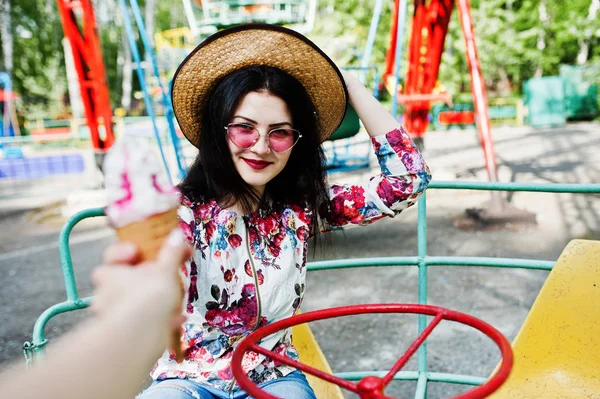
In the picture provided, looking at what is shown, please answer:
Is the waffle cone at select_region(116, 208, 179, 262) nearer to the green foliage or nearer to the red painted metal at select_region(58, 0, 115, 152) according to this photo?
the red painted metal at select_region(58, 0, 115, 152)

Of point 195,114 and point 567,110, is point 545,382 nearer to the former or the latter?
point 195,114

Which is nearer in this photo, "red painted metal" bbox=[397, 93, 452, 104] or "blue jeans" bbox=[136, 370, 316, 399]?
"blue jeans" bbox=[136, 370, 316, 399]

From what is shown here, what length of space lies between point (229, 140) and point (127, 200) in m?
0.69

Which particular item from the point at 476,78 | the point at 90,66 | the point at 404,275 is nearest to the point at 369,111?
the point at 404,275

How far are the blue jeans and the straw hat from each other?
70 centimetres

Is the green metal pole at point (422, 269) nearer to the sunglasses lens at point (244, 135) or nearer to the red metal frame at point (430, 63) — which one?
the sunglasses lens at point (244, 135)

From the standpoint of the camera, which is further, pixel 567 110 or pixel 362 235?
pixel 567 110

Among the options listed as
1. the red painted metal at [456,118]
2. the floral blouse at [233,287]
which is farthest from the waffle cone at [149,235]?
the red painted metal at [456,118]

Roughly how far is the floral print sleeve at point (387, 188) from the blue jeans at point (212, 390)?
46 centimetres

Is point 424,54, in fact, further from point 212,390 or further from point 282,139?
point 212,390

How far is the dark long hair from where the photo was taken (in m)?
1.32

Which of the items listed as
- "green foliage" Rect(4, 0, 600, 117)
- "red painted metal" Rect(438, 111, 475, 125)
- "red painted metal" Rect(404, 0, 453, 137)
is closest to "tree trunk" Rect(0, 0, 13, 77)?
"green foliage" Rect(4, 0, 600, 117)

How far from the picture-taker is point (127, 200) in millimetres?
645

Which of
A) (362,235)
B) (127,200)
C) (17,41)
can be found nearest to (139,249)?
(127,200)
